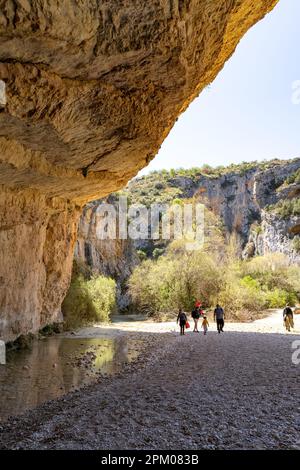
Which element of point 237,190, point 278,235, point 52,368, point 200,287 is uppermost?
point 237,190

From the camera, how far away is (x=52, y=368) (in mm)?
8422

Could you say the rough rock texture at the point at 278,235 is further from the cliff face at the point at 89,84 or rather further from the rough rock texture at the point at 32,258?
the cliff face at the point at 89,84

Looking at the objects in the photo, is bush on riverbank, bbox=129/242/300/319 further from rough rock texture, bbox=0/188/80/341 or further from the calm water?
the calm water

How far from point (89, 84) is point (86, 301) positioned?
16371 mm

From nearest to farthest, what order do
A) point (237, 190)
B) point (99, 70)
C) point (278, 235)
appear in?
point (99, 70) < point (278, 235) < point (237, 190)

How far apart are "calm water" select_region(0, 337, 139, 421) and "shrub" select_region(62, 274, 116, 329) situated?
20.1 feet

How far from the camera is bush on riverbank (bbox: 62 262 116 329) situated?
1929 centimetres

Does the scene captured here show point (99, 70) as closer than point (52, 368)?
Yes

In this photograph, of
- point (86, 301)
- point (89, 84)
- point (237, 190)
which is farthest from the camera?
point (237, 190)

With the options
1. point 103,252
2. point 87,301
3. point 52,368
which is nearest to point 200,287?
point 87,301

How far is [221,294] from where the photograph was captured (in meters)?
23.4

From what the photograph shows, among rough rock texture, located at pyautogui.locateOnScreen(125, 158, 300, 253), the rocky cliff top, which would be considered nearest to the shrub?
the rocky cliff top

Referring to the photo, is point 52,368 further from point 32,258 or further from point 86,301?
point 86,301

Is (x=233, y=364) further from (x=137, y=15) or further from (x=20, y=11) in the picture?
(x=20, y=11)
